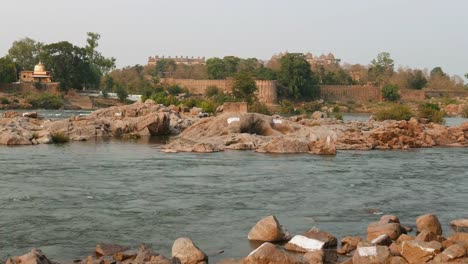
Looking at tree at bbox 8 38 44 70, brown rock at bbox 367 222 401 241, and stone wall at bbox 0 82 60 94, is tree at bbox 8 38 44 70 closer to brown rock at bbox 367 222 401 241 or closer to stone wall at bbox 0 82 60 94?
stone wall at bbox 0 82 60 94

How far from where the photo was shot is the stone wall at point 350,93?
98.7 m

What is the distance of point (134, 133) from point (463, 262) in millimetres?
27931

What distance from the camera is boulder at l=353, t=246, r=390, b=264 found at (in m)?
9.69

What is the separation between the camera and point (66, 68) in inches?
3381

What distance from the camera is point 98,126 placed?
3562 centimetres

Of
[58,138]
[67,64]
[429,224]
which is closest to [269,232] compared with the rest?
[429,224]

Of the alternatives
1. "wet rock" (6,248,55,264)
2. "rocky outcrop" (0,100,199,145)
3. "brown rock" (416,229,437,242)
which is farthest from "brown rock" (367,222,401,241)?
"rocky outcrop" (0,100,199,145)

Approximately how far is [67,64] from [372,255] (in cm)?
8063

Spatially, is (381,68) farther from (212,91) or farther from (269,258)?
(269,258)

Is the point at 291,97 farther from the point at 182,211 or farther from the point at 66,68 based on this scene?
the point at 182,211

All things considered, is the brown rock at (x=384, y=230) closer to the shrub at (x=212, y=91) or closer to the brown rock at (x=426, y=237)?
the brown rock at (x=426, y=237)

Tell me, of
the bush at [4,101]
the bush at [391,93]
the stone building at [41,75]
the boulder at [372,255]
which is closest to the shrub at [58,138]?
the boulder at [372,255]

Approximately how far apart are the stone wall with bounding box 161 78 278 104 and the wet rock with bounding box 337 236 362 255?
7184 centimetres

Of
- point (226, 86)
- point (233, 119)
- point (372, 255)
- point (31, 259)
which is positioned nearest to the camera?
point (31, 259)
